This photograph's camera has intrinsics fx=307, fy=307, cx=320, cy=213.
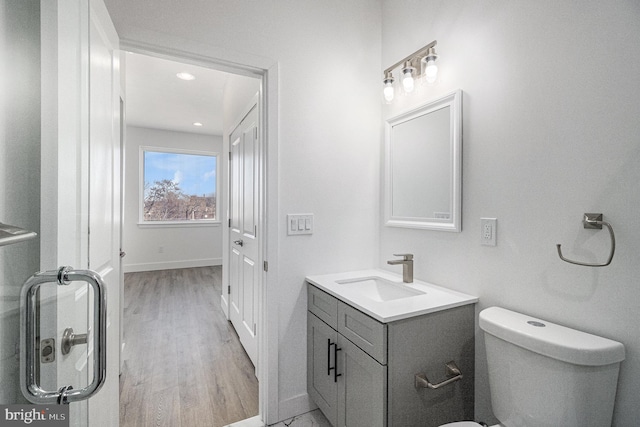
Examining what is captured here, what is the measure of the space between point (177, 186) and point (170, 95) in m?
2.25

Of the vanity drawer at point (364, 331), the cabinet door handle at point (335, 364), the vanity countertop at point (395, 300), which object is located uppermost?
the vanity countertop at point (395, 300)

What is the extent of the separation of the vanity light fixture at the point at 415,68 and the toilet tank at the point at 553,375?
1.22 m

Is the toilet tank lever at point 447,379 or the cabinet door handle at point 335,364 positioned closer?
the toilet tank lever at point 447,379

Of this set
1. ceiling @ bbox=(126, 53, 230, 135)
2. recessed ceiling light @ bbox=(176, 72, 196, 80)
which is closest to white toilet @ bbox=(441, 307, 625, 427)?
ceiling @ bbox=(126, 53, 230, 135)

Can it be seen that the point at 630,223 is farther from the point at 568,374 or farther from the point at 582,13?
the point at 582,13

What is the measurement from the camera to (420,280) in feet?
5.69

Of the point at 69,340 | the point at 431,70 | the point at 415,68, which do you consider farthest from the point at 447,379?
the point at 415,68

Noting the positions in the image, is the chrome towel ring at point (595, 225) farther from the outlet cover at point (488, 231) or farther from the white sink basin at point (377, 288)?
the white sink basin at point (377, 288)

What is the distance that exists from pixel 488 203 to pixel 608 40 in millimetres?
666

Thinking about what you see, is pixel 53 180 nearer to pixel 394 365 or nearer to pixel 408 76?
pixel 394 365

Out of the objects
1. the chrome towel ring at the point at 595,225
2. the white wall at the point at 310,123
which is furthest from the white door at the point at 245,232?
the chrome towel ring at the point at 595,225

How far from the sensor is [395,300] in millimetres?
1393

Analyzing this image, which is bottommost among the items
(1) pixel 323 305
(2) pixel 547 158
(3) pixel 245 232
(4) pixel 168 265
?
(4) pixel 168 265

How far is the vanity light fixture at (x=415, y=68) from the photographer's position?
5.13 feet
